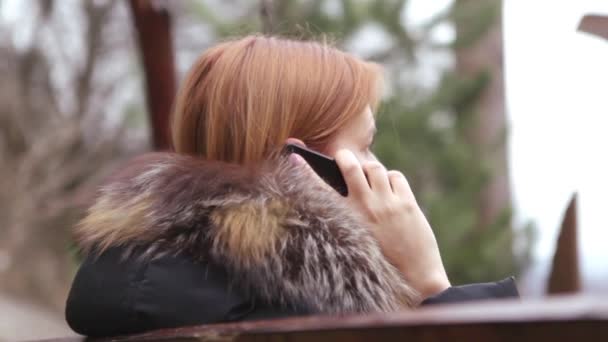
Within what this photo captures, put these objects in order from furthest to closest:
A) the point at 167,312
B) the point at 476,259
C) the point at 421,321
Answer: the point at 476,259 → the point at 167,312 → the point at 421,321

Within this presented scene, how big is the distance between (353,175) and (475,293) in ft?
0.98

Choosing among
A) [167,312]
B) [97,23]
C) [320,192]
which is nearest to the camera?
[167,312]

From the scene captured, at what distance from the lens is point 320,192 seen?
1416mm

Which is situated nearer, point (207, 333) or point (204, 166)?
point (207, 333)

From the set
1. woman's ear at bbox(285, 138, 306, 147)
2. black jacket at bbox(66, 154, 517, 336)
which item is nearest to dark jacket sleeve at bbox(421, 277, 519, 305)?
black jacket at bbox(66, 154, 517, 336)

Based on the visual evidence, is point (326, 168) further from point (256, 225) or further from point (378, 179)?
point (256, 225)

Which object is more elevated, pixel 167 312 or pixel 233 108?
pixel 233 108

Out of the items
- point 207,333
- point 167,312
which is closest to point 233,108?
point 167,312

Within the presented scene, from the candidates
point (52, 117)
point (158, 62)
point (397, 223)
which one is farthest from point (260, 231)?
point (52, 117)

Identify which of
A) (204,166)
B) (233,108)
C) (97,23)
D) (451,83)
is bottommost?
(204,166)

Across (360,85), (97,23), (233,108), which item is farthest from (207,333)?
(97,23)

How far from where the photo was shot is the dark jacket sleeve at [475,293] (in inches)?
52.5

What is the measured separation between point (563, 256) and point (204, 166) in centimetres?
81

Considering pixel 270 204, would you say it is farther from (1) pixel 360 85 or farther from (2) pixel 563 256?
(2) pixel 563 256
